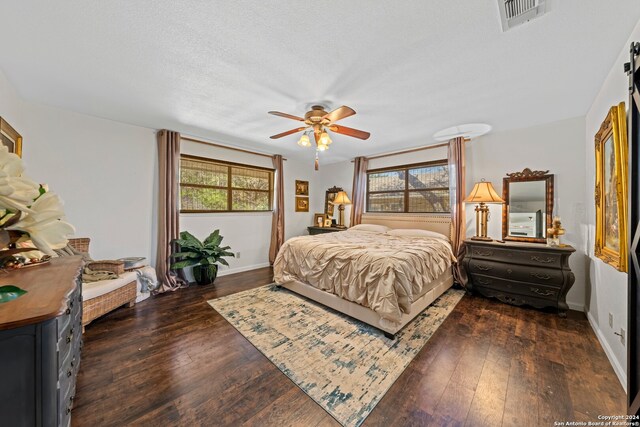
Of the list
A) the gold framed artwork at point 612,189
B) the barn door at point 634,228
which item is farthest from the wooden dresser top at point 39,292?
the gold framed artwork at point 612,189

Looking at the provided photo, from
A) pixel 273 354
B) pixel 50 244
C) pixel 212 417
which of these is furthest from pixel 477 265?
pixel 50 244

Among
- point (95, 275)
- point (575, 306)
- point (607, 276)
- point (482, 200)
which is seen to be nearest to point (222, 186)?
point (95, 275)

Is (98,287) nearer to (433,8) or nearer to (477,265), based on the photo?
(433,8)

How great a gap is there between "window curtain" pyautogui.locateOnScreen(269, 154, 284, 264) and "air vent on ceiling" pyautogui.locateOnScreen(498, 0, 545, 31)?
4.33 metres

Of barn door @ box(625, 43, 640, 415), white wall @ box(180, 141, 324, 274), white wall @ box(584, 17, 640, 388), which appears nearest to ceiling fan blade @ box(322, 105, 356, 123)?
barn door @ box(625, 43, 640, 415)

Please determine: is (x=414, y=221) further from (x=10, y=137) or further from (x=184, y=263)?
(x=10, y=137)

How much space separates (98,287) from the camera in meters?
2.53

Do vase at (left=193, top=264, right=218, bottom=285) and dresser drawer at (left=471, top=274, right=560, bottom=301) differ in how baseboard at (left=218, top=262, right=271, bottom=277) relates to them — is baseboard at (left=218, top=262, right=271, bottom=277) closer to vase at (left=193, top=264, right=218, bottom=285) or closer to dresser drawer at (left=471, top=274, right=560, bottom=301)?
vase at (left=193, top=264, right=218, bottom=285)

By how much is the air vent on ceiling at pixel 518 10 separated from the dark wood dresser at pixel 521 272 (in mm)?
2585

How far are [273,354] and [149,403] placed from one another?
0.90 meters

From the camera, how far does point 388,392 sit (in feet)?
5.55

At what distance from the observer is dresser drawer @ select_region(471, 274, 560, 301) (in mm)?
2836

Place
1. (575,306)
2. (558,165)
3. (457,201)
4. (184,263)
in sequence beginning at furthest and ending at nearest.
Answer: (457,201)
(184,263)
(558,165)
(575,306)

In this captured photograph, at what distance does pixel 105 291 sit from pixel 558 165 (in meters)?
5.87
